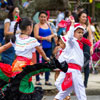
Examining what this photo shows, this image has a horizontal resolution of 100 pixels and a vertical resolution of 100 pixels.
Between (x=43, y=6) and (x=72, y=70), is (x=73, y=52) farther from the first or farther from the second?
(x=43, y=6)

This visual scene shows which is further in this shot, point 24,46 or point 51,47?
point 51,47

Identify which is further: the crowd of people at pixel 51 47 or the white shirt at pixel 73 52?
the white shirt at pixel 73 52

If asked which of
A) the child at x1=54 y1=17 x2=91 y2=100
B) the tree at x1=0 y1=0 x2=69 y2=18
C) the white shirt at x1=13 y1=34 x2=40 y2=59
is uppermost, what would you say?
the tree at x1=0 y1=0 x2=69 y2=18

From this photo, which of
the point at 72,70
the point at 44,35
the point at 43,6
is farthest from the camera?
the point at 43,6

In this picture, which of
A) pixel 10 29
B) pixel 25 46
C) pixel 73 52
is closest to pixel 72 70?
pixel 73 52

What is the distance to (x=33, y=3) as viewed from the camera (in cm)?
1041

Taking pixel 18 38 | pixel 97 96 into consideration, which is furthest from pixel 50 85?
pixel 18 38

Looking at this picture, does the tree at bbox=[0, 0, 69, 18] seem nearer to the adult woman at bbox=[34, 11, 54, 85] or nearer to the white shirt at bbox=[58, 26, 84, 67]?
the adult woman at bbox=[34, 11, 54, 85]

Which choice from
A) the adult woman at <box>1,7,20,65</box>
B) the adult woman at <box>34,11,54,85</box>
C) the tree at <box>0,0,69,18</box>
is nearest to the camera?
the adult woman at <box>1,7,20,65</box>

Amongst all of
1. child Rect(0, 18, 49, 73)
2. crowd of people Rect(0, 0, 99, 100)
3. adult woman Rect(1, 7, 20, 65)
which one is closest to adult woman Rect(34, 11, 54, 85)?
crowd of people Rect(0, 0, 99, 100)

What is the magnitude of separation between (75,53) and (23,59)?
119 centimetres

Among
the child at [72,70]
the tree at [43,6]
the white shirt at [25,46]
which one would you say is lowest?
the child at [72,70]

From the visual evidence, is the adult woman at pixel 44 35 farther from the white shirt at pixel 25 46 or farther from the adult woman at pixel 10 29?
the white shirt at pixel 25 46

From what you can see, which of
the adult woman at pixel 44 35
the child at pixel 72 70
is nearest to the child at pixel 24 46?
the child at pixel 72 70
